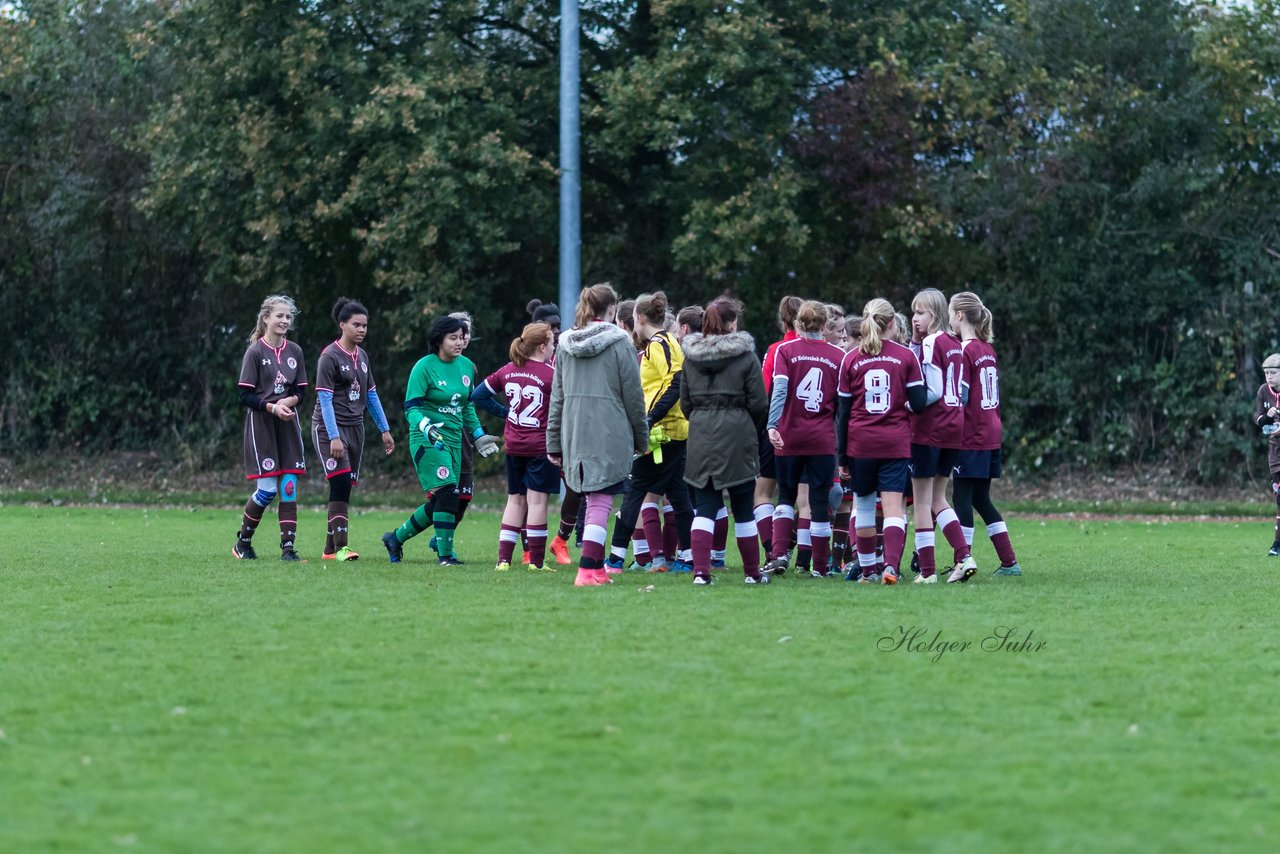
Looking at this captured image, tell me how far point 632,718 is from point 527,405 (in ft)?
19.4

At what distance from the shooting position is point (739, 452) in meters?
11.0

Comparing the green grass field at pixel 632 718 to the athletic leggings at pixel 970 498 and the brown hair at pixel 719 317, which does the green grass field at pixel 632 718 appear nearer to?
the athletic leggings at pixel 970 498

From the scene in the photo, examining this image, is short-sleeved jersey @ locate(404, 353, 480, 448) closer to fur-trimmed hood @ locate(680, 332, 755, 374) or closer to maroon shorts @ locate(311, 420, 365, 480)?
maroon shorts @ locate(311, 420, 365, 480)

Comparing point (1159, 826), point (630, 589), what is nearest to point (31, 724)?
point (1159, 826)

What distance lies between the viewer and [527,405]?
1220 cm

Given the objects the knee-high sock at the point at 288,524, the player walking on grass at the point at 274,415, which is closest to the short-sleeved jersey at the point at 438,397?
the player walking on grass at the point at 274,415

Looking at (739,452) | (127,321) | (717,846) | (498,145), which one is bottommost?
(717,846)

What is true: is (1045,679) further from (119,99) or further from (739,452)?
(119,99)

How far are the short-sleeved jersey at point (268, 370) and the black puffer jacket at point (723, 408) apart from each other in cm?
319

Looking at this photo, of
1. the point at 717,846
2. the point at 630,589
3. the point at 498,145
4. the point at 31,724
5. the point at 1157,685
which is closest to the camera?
the point at 717,846

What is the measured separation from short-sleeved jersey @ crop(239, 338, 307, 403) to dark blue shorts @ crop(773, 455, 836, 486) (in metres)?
3.62

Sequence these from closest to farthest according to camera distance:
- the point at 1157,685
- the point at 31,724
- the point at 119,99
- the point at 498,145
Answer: the point at 31,724, the point at 1157,685, the point at 498,145, the point at 119,99

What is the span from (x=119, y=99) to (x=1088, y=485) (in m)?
15.3

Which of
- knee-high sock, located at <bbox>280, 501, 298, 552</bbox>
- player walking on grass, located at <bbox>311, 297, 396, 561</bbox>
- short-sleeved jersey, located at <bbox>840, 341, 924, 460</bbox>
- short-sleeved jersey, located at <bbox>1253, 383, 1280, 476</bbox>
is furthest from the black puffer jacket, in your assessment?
short-sleeved jersey, located at <bbox>1253, 383, 1280, 476</bbox>
